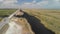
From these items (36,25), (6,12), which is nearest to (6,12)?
(6,12)

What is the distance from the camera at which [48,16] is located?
4816mm

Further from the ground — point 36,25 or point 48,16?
point 48,16

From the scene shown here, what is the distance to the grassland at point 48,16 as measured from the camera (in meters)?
4.67

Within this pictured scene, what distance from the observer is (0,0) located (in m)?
4.93

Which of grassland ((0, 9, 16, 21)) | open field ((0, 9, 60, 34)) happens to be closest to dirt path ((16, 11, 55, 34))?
open field ((0, 9, 60, 34))

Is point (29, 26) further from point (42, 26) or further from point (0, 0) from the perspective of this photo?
point (0, 0)

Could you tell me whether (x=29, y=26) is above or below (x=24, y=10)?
below

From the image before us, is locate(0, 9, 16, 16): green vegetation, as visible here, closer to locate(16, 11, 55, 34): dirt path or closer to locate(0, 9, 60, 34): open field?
locate(0, 9, 60, 34): open field

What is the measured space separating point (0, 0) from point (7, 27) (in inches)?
29.5

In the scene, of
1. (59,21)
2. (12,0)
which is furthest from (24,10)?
(59,21)

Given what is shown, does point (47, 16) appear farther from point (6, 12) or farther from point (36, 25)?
point (6, 12)

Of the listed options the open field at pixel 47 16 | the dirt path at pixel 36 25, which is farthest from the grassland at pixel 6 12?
the dirt path at pixel 36 25

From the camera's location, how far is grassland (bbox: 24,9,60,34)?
15.3ft

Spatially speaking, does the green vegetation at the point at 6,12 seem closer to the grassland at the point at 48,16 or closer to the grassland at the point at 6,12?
the grassland at the point at 6,12
